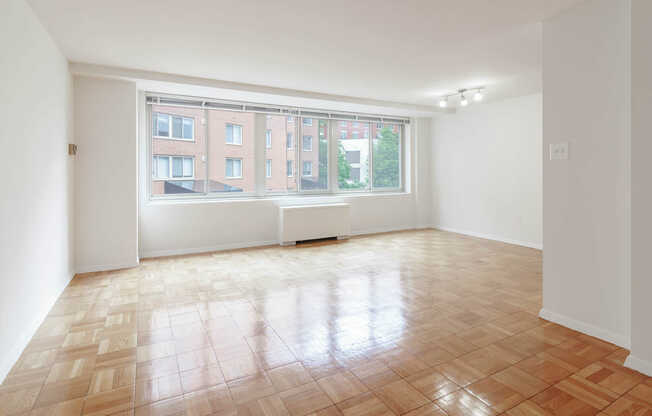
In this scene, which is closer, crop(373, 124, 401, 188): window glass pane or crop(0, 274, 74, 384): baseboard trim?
crop(0, 274, 74, 384): baseboard trim

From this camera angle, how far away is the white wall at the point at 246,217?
5133 millimetres

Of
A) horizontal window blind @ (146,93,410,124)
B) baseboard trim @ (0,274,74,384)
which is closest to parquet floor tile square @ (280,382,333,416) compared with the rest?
baseboard trim @ (0,274,74,384)

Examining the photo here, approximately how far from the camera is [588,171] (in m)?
2.47

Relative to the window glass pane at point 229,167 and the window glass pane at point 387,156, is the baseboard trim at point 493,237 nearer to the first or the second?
the window glass pane at point 387,156

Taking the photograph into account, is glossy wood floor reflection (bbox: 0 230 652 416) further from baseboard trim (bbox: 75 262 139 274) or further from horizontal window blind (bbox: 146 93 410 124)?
horizontal window blind (bbox: 146 93 410 124)

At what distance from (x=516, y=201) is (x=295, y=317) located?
473 centimetres

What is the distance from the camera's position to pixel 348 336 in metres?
2.54

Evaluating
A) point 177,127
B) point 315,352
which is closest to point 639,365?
Answer: point 315,352

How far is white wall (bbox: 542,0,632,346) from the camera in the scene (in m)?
2.30

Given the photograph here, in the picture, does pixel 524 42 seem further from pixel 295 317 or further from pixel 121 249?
pixel 121 249

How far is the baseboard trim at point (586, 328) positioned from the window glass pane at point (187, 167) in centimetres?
497

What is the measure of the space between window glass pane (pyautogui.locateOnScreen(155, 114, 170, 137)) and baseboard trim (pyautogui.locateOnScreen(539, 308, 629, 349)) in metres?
5.27

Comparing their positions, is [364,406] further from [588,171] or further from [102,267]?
[102,267]

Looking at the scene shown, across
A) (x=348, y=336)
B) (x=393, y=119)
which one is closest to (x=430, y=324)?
(x=348, y=336)
